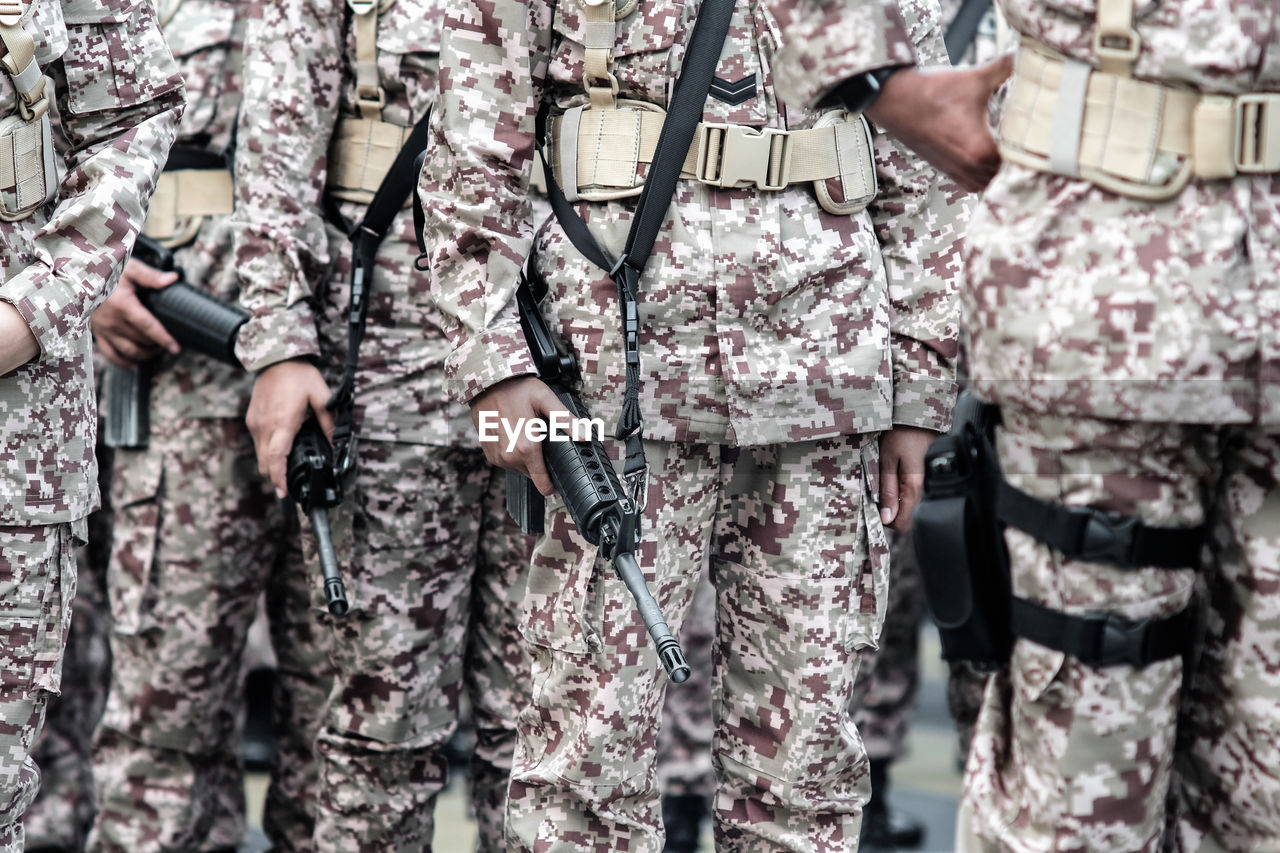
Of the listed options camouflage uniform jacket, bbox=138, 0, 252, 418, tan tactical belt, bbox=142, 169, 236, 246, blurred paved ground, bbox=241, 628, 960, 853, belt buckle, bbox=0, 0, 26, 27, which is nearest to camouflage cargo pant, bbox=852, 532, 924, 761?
blurred paved ground, bbox=241, 628, 960, 853

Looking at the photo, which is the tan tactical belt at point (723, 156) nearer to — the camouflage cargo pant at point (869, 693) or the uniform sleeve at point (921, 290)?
the uniform sleeve at point (921, 290)

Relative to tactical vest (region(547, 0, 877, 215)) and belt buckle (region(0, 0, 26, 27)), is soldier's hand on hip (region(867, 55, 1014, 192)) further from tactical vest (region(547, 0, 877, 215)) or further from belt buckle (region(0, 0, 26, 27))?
belt buckle (region(0, 0, 26, 27))

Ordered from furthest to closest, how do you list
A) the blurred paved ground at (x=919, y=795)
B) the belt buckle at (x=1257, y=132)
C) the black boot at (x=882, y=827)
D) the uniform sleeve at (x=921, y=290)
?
the blurred paved ground at (x=919, y=795) → the black boot at (x=882, y=827) → the uniform sleeve at (x=921, y=290) → the belt buckle at (x=1257, y=132)

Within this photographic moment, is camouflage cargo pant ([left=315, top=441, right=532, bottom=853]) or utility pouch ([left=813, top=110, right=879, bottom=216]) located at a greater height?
utility pouch ([left=813, top=110, right=879, bottom=216])

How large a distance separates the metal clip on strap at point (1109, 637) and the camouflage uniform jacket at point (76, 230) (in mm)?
1358

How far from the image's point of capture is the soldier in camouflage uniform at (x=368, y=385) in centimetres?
276

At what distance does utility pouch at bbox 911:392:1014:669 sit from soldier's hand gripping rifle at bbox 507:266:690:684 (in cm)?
37

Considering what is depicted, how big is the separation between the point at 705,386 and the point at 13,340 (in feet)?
3.11

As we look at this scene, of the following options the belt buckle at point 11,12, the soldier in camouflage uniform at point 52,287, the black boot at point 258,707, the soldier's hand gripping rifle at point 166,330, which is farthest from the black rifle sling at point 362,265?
the black boot at point 258,707

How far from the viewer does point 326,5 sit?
2.76 meters

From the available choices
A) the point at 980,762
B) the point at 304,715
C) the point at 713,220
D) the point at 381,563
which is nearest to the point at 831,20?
the point at 713,220

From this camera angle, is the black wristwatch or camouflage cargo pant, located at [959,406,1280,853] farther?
the black wristwatch

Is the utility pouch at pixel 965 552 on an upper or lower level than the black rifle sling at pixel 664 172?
lower

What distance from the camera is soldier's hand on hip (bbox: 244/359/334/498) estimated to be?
2746mm
